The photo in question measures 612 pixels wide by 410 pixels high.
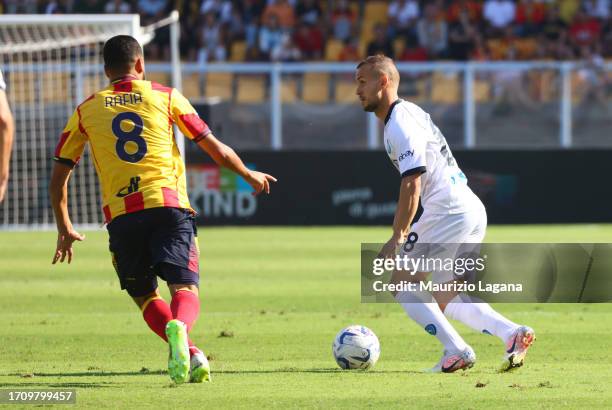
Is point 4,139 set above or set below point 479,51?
above

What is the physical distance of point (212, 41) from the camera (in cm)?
2552

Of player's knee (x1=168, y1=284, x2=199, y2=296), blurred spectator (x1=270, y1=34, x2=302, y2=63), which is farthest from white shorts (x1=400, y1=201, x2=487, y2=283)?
blurred spectator (x1=270, y1=34, x2=302, y2=63)

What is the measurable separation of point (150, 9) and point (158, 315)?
1981 cm

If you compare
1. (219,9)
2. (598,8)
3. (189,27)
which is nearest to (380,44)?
(219,9)

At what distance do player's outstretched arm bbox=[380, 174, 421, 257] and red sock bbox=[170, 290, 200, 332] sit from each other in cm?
114

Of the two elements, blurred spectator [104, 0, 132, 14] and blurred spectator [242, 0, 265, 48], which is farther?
blurred spectator [242, 0, 265, 48]

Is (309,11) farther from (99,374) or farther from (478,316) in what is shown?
(99,374)

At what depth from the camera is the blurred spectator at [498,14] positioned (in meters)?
26.1

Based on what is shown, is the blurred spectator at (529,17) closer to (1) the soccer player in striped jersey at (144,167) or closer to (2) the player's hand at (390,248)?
(2) the player's hand at (390,248)

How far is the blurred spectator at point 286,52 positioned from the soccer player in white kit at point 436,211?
16.9m

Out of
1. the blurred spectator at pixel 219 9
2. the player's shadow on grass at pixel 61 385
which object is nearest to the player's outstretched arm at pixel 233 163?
the player's shadow on grass at pixel 61 385

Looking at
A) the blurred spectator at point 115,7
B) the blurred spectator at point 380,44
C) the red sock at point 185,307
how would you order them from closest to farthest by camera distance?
the red sock at point 185,307 < the blurred spectator at point 380,44 < the blurred spectator at point 115,7

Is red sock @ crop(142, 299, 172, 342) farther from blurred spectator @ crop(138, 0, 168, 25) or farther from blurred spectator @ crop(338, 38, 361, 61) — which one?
blurred spectator @ crop(138, 0, 168, 25)

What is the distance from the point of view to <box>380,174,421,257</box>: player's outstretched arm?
7.17 metres
